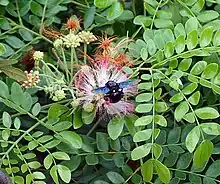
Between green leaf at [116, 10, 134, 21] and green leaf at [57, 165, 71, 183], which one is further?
green leaf at [116, 10, 134, 21]

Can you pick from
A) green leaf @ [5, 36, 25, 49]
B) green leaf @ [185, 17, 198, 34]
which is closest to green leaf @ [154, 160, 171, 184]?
green leaf @ [185, 17, 198, 34]

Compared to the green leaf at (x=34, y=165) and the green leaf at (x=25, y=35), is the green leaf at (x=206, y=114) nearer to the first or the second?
the green leaf at (x=34, y=165)

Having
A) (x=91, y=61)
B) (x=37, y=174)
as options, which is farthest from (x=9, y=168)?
(x=91, y=61)

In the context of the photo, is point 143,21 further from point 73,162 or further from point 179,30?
point 73,162

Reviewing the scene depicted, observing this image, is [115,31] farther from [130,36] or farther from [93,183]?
[93,183]

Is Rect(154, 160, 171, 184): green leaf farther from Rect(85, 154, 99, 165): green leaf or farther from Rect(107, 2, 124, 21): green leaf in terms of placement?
Rect(107, 2, 124, 21): green leaf

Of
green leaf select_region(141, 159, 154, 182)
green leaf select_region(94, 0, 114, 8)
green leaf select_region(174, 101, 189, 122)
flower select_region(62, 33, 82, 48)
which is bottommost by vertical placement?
green leaf select_region(141, 159, 154, 182)

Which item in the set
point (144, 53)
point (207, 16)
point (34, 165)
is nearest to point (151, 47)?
point (144, 53)
